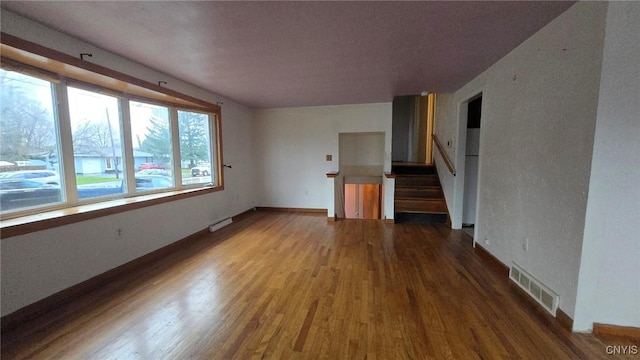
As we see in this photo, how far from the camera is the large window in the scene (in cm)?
207

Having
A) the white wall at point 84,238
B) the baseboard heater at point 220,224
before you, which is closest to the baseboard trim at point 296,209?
the baseboard heater at point 220,224

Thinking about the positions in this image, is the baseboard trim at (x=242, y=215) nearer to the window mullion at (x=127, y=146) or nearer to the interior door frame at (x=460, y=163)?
the window mullion at (x=127, y=146)

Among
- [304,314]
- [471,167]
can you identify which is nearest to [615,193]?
[304,314]

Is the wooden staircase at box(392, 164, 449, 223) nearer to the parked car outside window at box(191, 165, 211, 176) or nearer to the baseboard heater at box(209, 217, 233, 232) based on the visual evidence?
the baseboard heater at box(209, 217, 233, 232)

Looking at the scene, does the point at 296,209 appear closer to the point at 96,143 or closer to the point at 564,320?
the point at 96,143

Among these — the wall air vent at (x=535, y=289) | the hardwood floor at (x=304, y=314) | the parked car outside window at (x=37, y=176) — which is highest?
the parked car outside window at (x=37, y=176)

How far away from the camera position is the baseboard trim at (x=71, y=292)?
1860 millimetres

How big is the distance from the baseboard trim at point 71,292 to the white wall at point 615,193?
418 cm

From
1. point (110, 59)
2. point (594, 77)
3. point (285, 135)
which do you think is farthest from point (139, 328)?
point (285, 135)

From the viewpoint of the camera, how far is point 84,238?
2.34m

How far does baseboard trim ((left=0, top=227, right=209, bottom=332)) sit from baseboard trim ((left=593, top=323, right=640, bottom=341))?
4.30 metres

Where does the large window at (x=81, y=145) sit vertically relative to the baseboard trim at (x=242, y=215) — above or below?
above

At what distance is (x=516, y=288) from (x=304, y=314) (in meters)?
2.06

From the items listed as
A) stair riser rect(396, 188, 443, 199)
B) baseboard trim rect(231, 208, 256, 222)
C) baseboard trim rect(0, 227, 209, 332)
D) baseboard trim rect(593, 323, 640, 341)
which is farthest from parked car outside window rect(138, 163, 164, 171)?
baseboard trim rect(593, 323, 640, 341)
